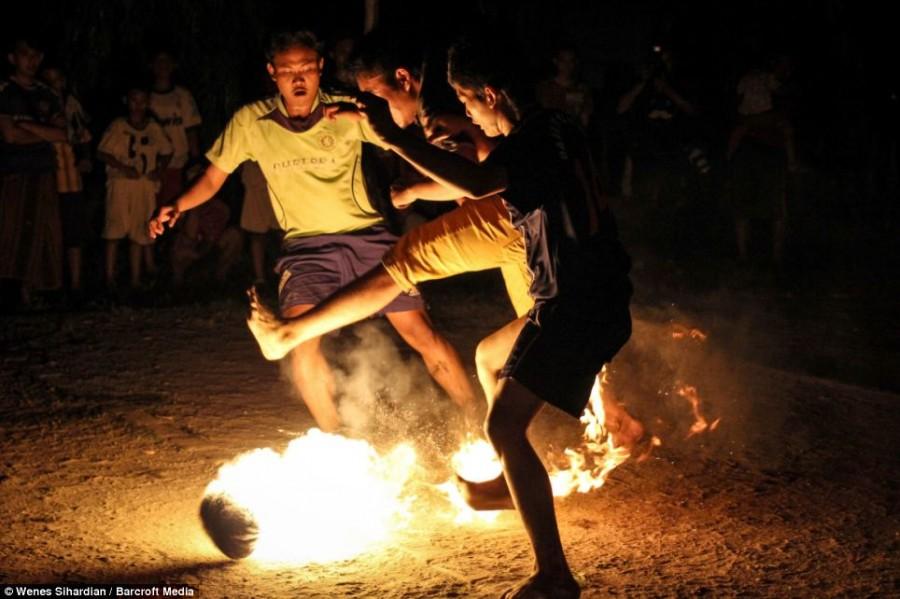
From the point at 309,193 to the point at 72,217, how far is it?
532cm

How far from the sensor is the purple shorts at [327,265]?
5734 millimetres

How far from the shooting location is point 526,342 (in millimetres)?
4086

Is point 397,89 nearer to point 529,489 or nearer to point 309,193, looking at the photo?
point 309,193

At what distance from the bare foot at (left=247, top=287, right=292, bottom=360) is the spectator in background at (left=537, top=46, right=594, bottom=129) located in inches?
230

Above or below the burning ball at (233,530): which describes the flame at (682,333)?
below

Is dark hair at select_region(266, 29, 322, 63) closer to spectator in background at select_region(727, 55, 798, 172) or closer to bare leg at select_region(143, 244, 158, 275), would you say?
bare leg at select_region(143, 244, 158, 275)

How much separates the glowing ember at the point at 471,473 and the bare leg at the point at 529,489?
0.82 metres

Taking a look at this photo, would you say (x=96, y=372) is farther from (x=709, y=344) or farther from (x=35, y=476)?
(x=709, y=344)

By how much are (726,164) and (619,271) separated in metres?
8.78

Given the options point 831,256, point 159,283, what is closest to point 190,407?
point 159,283

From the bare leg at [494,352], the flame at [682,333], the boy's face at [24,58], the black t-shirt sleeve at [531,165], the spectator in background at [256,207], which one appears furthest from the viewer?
the spectator in background at [256,207]

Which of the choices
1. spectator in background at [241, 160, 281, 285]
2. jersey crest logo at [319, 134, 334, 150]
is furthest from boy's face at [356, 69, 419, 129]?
spectator in background at [241, 160, 281, 285]

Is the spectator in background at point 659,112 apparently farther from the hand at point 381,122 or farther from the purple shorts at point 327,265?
the hand at point 381,122

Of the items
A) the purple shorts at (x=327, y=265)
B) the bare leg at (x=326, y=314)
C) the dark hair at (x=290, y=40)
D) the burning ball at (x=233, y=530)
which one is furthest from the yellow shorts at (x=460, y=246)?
the burning ball at (x=233, y=530)
